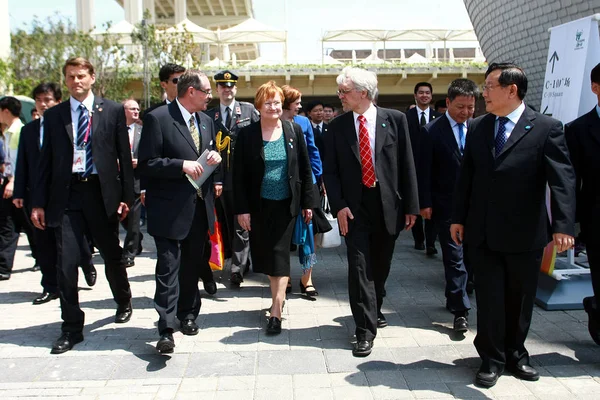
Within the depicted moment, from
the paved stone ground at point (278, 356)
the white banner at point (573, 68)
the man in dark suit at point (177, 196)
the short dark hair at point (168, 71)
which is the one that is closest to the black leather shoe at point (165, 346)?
the man in dark suit at point (177, 196)

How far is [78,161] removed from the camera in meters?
4.61

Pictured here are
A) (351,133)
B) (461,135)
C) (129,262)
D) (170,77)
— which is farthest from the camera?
(129,262)

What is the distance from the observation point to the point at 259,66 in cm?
3133

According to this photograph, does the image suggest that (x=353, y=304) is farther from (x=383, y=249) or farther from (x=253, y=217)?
(x=253, y=217)

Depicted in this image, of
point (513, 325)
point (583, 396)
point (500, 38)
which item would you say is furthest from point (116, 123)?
point (500, 38)

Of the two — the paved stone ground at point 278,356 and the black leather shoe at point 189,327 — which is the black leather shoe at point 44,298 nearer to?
the paved stone ground at point 278,356

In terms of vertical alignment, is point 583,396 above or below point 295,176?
below

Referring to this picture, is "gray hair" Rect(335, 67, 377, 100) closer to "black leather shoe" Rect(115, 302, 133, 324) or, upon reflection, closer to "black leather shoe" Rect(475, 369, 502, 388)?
"black leather shoe" Rect(475, 369, 502, 388)

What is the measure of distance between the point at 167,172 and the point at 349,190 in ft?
4.44

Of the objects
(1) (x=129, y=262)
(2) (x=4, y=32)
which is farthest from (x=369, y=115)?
(2) (x=4, y=32)

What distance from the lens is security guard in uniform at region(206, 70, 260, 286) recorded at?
6.18 metres

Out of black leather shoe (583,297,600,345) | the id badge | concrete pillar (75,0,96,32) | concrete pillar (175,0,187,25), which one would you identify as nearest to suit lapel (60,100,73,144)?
the id badge

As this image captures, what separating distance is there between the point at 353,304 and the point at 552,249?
2.19 m

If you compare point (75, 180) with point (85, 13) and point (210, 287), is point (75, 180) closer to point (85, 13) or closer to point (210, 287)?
point (210, 287)
